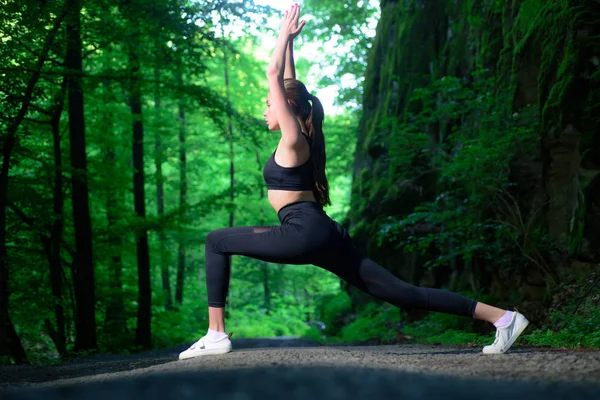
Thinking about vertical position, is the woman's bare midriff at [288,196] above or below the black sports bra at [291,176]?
below

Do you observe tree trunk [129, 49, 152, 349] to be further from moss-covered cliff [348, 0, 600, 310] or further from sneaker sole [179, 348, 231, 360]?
sneaker sole [179, 348, 231, 360]

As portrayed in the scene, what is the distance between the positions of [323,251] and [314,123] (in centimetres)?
95

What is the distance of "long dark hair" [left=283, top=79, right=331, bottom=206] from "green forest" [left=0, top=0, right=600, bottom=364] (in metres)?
3.20

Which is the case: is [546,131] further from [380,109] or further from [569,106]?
[380,109]

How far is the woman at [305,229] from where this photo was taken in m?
4.29

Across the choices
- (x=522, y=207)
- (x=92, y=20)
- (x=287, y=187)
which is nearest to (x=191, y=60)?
(x=92, y=20)

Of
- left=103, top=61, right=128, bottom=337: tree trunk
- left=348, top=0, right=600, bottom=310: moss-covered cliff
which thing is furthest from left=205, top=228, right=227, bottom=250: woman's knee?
left=103, top=61, right=128, bottom=337: tree trunk

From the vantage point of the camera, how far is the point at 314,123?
4520mm

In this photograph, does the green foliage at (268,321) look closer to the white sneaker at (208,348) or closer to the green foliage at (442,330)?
the green foliage at (442,330)

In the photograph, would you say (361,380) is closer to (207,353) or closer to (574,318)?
(207,353)

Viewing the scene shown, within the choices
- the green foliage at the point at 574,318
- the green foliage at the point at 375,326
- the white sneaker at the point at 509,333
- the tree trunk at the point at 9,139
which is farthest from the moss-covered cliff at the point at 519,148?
the tree trunk at the point at 9,139

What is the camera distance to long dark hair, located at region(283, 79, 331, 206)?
14.7ft

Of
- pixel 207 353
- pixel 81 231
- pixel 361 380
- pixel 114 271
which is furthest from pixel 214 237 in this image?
pixel 114 271

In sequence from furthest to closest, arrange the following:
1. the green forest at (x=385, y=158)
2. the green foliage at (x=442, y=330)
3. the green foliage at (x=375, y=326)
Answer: the green foliage at (x=375, y=326) → the green foliage at (x=442, y=330) → the green forest at (x=385, y=158)
